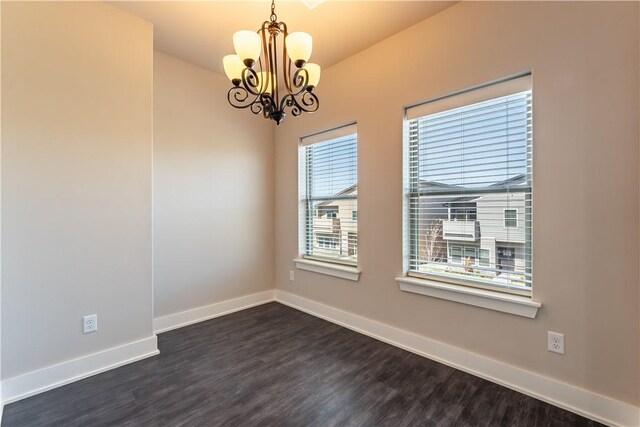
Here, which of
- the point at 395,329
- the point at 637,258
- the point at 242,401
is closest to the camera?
the point at 637,258

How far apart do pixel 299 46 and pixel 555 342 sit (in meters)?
2.39

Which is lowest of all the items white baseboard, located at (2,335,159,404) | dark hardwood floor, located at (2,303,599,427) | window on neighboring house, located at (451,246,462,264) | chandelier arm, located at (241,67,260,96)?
dark hardwood floor, located at (2,303,599,427)

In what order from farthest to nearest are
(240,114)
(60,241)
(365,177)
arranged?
1. (240,114)
2. (365,177)
3. (60,241)

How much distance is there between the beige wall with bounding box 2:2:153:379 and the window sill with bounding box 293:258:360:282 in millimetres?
1635

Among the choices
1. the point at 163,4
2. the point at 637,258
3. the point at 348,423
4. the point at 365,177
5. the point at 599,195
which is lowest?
the point at 348,423

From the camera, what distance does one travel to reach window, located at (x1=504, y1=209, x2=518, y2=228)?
2.05 m

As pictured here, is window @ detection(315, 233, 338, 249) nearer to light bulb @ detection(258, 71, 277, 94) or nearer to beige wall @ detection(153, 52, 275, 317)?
beige wall @ detection(153, 52, 275, 317)

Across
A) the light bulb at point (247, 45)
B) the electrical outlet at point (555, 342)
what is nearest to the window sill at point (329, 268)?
the electrical outlet at point (555, 342)

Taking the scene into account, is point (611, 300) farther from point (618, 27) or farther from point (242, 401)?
point (242, 401)

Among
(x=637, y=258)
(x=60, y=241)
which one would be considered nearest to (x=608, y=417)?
(x=637, y=258)

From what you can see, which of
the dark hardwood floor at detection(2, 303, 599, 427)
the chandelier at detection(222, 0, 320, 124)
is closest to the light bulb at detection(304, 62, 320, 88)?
the chandelier at detection(222, 0, 320, 124)

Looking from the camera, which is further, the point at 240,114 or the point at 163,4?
the point at 240,114

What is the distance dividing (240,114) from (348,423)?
3.28 metres

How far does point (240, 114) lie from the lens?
141 inches
